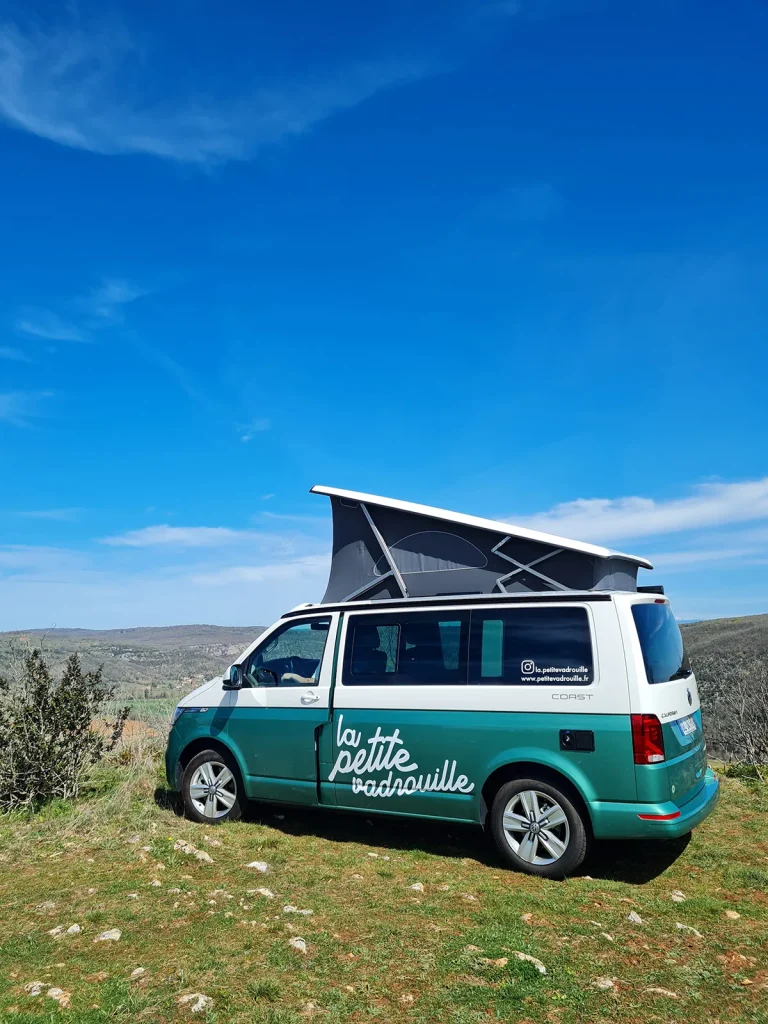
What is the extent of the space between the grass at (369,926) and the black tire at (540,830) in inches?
6.1

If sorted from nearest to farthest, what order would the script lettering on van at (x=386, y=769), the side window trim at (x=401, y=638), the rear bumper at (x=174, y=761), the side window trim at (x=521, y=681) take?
the side window trim at (x=521, y=681)
the script lettering on van at (x=386, y=769)
the side window trim at (x=401, y=638)
the rear bumper at (x=174, y=761)

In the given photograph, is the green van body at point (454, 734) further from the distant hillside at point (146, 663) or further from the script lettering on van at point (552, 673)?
the distant hillside at point (146, 663)

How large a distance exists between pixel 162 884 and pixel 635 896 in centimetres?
340

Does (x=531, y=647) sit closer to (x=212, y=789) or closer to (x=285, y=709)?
(x=285, y=709)

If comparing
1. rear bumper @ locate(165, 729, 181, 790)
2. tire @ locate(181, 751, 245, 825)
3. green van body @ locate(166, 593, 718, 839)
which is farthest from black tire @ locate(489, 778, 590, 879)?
rear bumper @ locate(165, 729, 181, 790)

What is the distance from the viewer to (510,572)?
6.64 meters

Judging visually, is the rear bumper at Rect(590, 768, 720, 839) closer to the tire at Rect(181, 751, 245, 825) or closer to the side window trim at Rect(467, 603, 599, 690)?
the side window trim at Rect(467, 603, 599, 690)

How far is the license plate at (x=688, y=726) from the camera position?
228 inches

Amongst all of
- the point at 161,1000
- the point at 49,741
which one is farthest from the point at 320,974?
the point at 49,741

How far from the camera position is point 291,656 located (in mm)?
7371

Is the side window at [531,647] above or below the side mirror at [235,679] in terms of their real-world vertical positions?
above

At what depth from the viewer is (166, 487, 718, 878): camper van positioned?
5.53m

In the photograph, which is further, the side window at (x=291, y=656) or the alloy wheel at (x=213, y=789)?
the alloy wheel at (x=213, y=789)

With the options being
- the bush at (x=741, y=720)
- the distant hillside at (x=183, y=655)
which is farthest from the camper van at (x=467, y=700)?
the bush at (x=741, y=720)
